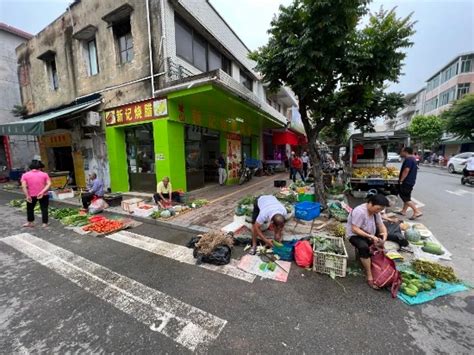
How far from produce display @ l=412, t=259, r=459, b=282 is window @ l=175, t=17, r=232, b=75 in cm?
942

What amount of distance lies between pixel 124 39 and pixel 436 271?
39.1 ft

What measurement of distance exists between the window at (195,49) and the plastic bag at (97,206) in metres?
6.22

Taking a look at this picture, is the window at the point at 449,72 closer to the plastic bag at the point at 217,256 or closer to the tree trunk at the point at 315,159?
the tree trunk at the point at 315,159

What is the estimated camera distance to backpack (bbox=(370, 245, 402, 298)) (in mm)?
2887

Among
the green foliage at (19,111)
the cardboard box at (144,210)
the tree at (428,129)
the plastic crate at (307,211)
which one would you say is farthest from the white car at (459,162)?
the green foliage at (19,111)

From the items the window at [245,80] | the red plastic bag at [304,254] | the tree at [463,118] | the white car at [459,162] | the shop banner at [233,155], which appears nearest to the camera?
the red plastic bag at [304,254]

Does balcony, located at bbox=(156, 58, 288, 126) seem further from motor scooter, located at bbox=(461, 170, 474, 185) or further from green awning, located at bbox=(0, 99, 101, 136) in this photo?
motor scooter, located at bbox=(461, 170, 474, 185)

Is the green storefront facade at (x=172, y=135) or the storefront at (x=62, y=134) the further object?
the storefront at (x=62, y=134)

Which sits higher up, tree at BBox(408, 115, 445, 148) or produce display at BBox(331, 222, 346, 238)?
tree at BBox(408, 115, 445, 148)

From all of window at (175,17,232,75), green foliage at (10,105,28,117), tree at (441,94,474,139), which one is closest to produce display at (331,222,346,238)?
window at (175,17,232,75)

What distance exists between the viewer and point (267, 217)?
12.5 feet

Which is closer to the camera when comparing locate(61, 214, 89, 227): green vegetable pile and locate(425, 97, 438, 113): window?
locate(61, 214, 89, 227): green vegetable pile

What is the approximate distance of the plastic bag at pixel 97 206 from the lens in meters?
6.88

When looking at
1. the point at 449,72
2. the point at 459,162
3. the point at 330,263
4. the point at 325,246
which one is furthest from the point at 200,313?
the point at 449,72
